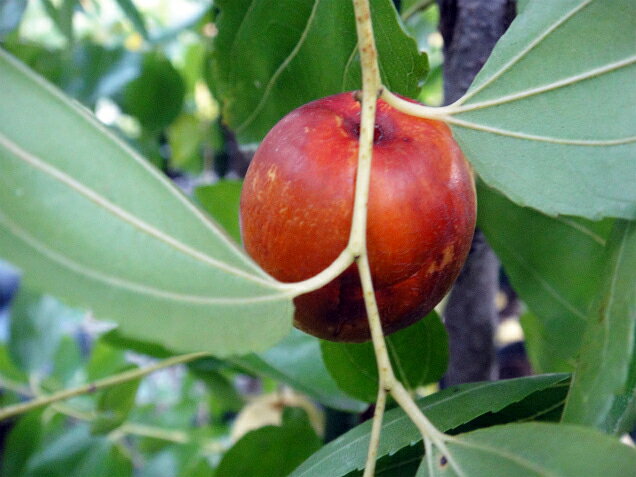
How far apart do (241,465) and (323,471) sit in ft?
0.87

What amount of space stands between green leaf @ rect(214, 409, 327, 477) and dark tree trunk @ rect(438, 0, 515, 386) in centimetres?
21

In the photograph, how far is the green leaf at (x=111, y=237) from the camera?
324 mm

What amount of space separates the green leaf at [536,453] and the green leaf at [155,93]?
3.16ft

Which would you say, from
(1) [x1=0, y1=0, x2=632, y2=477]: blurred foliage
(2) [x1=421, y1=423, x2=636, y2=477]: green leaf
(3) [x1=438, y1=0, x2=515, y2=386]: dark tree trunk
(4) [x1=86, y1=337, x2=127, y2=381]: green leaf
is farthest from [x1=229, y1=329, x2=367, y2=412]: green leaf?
(4) [x1=86, y1=337, x2=127, y2=381]: green leaf

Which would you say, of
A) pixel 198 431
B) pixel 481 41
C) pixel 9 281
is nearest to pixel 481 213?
pixel 481 41

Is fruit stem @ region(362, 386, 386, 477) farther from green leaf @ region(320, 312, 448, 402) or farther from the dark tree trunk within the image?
the dark tree trunk

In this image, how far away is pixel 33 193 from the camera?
0.33m

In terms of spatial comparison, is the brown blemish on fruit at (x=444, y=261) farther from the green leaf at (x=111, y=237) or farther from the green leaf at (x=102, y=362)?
the green leaf at (x=102, y=362)

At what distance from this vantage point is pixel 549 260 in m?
0.59

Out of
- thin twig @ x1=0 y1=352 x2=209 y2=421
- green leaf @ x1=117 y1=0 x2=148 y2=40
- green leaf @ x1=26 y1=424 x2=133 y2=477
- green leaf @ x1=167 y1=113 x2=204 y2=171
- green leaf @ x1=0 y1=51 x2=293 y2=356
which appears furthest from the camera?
green leaf @ x1=167 y1=113 x2=204 y2=171

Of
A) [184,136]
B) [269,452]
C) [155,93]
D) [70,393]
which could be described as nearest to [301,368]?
[269,452]

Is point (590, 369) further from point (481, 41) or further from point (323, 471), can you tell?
point (481, 41)

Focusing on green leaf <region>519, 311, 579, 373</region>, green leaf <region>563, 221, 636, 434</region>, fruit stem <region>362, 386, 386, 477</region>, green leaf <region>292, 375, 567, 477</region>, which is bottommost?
green leaf <region>519, 311, 579, 373</region>

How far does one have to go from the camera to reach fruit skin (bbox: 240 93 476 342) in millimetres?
402
